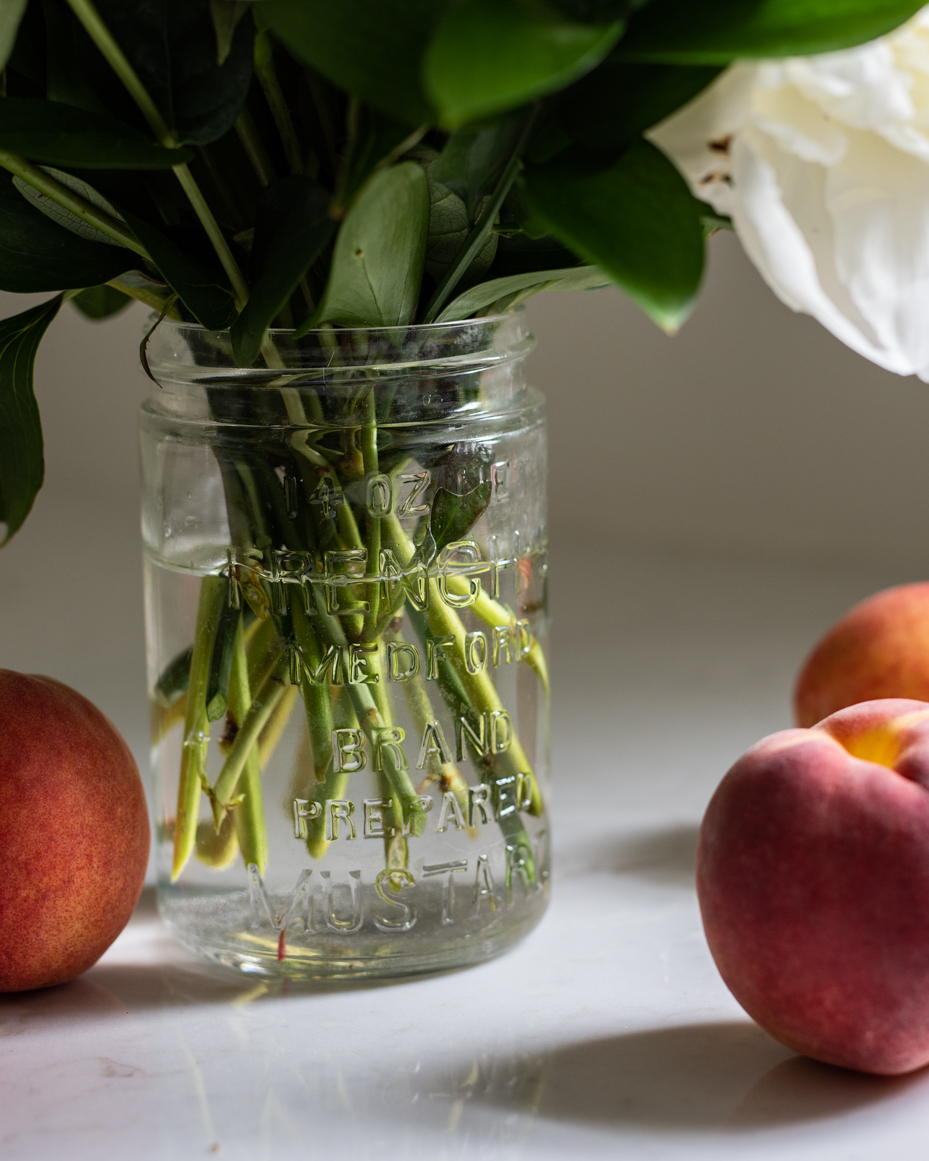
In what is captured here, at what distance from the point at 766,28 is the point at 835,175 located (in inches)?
2.6

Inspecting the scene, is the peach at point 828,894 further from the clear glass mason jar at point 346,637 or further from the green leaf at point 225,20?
the green leaf at point 225,20

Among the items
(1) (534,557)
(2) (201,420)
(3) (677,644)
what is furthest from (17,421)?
(3) (677,644)

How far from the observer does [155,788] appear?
60 centimetres

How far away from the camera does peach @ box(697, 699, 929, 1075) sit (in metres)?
0.44

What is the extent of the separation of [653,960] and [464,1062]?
0.37ft

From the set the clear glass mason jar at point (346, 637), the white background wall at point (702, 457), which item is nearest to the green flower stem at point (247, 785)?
the clear glass mason jar at point (346, 637)

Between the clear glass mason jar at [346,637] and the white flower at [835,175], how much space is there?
5.7 inches

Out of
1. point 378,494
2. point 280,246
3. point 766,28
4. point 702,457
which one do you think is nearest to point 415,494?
point 378,494

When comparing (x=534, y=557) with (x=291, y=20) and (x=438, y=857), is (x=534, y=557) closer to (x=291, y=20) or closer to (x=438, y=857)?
(x=438, y=857)

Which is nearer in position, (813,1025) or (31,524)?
(813,1025)

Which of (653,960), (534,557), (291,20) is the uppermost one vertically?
(291,20)

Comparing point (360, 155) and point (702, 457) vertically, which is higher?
point (360, 155)

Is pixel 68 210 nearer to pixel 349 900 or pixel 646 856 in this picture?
pixel 349 900

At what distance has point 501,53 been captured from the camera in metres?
0.31
